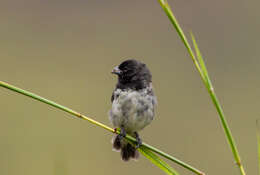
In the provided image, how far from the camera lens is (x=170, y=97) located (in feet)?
33.8

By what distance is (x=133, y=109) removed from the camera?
16.1ft

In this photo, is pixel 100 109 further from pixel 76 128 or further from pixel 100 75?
pixel 100 75

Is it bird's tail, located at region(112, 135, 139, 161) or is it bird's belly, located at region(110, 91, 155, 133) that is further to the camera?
bird's tail, located at region(112, 135, 139, 161)

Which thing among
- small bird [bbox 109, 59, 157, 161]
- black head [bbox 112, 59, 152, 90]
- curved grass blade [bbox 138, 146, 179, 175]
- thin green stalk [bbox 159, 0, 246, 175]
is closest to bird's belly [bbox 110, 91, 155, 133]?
small bird [bbox 109, 59, 157, 161]

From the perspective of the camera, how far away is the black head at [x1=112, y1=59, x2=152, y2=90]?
507 cm

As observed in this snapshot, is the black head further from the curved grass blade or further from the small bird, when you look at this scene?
the curved grass blade

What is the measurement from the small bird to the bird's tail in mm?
165

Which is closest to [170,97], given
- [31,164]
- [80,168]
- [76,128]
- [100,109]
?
[100,109]

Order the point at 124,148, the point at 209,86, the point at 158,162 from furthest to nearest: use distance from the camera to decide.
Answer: the point at 124,148, the point at 158,162, the point at 209,86

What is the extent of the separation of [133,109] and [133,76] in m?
0.37

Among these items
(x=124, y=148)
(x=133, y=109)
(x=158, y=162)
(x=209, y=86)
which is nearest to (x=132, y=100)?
(x=133, y=109)

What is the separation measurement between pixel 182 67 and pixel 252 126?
8.49 feet

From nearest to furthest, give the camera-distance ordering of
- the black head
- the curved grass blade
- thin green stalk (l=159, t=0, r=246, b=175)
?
thin green stalk (l=159, t=0, r=246, b=175) < the curved grass blade < the black head

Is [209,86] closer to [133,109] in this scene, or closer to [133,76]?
[133,109]
